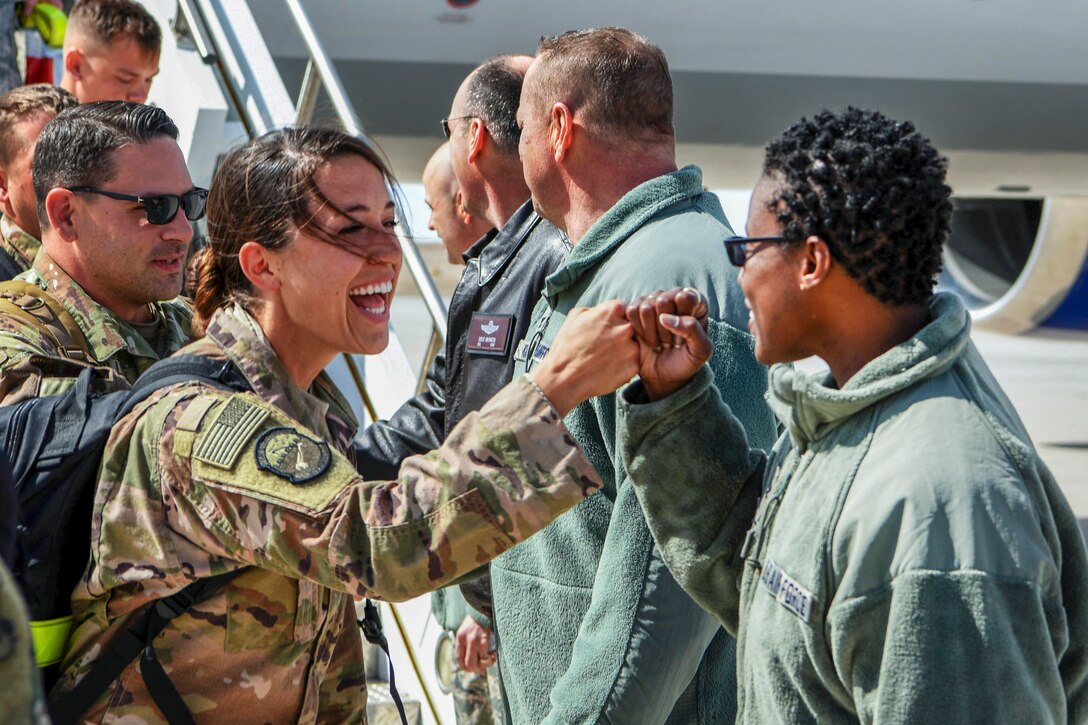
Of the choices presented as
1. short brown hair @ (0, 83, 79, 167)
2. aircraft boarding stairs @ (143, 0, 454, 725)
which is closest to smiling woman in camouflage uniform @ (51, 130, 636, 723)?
aircraft boarding stairs @ (143, 0, 454, 725)

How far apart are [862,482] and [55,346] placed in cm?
174

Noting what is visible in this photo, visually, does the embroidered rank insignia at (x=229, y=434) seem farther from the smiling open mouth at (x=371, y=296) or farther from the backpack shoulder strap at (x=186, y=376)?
the smiling open mouth at (x=371, y=296)

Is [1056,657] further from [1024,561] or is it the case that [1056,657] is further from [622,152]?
[622,152]

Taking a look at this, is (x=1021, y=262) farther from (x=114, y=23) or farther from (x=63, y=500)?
(x=63, y=500)

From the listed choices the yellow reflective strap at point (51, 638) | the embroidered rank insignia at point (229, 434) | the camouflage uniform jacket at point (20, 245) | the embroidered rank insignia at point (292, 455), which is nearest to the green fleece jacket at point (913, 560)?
the embroidered rank insignia at point (292, 455)

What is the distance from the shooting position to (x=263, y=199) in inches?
79.2

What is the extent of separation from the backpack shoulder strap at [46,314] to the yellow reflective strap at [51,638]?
84 cm

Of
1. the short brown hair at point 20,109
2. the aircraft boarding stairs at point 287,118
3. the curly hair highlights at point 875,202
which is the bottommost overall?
the aircraft boarding stairs at point 287,118

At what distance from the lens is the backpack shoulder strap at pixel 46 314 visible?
2615 mm

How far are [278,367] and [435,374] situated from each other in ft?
4.96

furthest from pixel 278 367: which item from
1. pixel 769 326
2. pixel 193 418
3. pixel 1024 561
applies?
pixel 1024 561

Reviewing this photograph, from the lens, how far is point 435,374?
137 inches

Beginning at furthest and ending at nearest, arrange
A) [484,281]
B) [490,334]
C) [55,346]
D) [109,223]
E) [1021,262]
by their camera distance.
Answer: [1021,262], [484,281], [490,334], [109,223], [55,346]

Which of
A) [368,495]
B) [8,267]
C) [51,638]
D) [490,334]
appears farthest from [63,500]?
[8,267]
